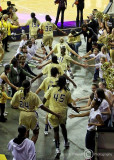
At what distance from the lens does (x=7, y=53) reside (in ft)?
47.8

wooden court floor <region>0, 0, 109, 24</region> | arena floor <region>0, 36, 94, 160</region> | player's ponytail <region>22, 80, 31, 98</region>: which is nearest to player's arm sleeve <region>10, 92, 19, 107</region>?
player's ponytail <region>22, 80, 31, 98</region>

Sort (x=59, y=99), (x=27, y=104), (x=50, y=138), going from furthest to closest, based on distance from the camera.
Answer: (x=50, y=138) < (x=59, y=99) < (x=27, y=104)

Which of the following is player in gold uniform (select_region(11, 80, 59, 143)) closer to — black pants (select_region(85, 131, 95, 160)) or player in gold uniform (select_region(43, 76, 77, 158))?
player in gold uniform (select_region(43, 76, 77, 158))

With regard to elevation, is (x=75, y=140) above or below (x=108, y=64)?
below

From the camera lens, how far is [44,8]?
22.1m

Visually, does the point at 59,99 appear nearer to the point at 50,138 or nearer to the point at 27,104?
the point at 27,104

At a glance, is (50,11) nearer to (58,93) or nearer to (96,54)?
(96,54)

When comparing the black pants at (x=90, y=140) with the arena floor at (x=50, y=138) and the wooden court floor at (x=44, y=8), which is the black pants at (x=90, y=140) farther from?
the wooden court floor at (x=44, y=8)

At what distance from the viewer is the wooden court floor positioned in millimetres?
20369

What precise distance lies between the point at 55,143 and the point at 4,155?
110 centimetres

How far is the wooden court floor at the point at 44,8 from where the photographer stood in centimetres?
2037

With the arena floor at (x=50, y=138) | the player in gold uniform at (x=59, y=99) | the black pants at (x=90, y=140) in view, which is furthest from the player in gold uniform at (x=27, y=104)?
the black pants at (x=90, y=140)

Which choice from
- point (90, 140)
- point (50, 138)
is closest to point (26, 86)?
point (90, 140)

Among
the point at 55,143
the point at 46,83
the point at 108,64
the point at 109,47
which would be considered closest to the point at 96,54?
the point at 109,47
